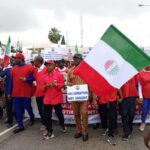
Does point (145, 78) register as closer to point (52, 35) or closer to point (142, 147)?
point (142, 147)

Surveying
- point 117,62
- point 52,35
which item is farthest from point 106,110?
point 52,35

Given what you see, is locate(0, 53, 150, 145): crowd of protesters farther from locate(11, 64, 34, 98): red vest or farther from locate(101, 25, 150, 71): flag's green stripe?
locate(101, 25, 150, 71): flag's green stripe


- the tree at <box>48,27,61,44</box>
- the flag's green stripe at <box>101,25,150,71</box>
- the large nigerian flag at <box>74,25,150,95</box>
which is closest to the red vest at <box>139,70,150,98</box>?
the large nigerian flag at <box>74,25,150,95</box>

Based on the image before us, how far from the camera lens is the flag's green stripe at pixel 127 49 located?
6168 mm

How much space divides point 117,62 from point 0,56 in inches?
303

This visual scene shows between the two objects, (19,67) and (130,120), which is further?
(19,67)

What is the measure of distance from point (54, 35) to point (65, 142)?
50776 millimetres

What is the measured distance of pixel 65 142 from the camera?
875 centimetres

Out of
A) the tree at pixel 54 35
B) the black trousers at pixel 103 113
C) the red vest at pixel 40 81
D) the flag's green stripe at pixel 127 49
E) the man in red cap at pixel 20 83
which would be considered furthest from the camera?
the tree at pixel 54 35

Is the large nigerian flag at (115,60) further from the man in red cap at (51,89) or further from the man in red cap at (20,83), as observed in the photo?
the man in red cap at (20,83)

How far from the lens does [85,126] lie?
8.88m

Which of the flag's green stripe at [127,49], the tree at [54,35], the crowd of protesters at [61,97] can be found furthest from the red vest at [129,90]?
the tree at [54,35]

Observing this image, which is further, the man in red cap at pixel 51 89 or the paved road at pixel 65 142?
the man in red cap at pixel 51 89

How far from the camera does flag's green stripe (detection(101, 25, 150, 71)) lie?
617cm
